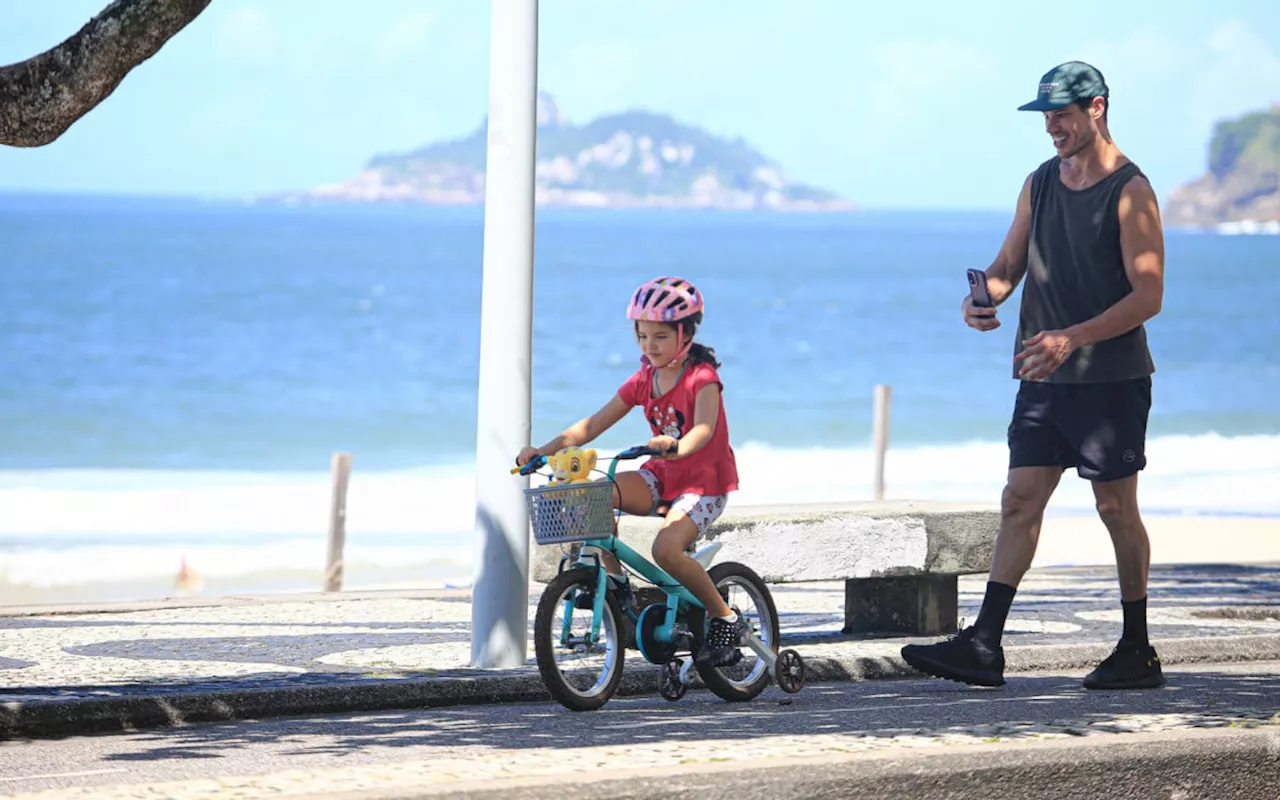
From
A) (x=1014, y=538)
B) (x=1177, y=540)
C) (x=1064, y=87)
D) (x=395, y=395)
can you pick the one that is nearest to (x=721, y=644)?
(x=1014, y=538)

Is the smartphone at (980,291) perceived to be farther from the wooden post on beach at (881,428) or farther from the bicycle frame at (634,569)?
the wooden post on beach at (881,428)

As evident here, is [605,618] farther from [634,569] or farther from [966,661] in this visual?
[966,661]

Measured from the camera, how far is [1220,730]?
6.62 m

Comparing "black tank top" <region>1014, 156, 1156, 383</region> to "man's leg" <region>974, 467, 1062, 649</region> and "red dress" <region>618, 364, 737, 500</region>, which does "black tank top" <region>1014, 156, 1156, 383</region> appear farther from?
"red dress" <region>618, 364, 737, 500</region>

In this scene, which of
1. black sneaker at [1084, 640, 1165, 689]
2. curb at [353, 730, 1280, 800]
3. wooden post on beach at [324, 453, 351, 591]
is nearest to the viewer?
curb at [353, 730, 1280, 800]

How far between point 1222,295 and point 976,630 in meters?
105

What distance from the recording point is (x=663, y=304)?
26.3 ft

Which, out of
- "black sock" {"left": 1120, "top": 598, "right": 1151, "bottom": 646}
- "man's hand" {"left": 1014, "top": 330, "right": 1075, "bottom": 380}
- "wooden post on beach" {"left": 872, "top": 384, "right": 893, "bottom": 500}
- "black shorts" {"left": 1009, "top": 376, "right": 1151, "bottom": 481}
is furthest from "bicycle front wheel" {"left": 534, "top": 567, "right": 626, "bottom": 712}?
"wooden post on beach" {"left": 872, "top": 384, "right": 893, "bottom": 500}

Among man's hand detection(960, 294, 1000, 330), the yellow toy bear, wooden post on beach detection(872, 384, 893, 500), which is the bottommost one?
the yellow toy bear

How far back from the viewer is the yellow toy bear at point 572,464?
25.3ft

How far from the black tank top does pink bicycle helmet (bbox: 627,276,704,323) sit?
4.06 ft

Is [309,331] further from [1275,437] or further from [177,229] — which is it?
[177,229]

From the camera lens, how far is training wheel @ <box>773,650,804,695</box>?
831cm

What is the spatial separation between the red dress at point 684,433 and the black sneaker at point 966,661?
0.98 m
